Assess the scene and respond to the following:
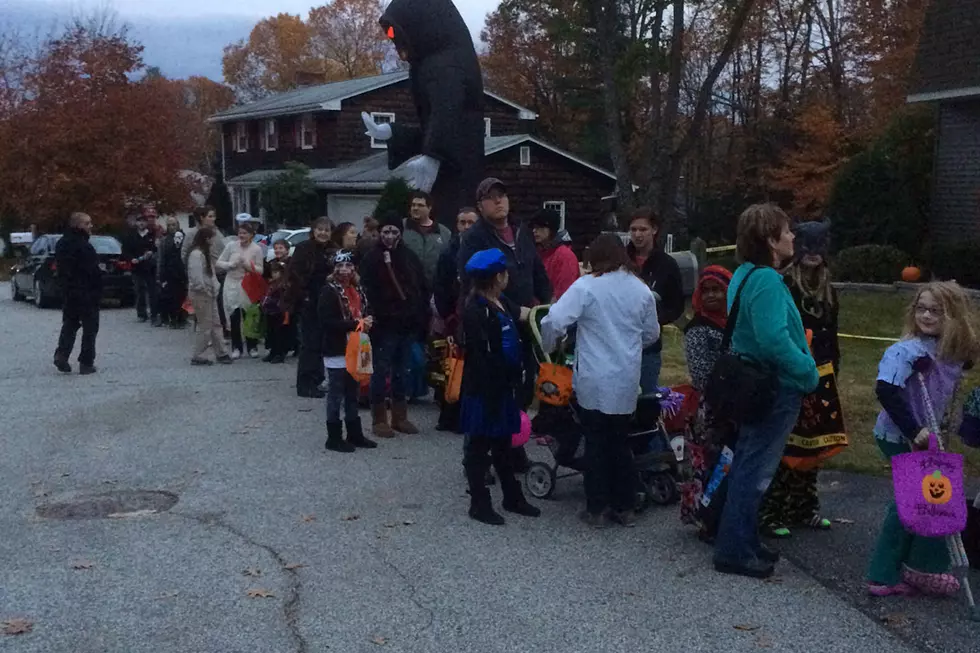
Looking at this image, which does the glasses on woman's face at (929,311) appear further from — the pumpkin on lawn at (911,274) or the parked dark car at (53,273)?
the parked dark car at (53,273)

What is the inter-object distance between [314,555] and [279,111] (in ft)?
127

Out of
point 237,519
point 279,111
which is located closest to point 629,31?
point 279,111

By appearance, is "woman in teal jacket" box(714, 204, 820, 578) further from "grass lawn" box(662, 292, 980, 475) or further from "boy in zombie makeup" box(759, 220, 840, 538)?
"grass lawn" box(662, 292, 980, 475)

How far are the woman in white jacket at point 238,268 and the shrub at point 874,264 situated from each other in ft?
40.7

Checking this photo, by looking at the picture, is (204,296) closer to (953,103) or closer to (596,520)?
(596,520)

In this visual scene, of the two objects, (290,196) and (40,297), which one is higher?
(290,196)

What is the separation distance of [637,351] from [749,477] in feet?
3.76

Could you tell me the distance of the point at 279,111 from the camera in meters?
43.5

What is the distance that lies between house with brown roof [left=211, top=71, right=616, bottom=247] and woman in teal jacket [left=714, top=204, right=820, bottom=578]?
27.7 m

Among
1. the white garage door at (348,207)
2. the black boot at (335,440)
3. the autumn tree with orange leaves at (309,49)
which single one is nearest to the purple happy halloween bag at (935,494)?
the black boot at (335,440)

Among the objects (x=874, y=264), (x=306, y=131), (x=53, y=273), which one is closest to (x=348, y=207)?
(x=306, y=131)

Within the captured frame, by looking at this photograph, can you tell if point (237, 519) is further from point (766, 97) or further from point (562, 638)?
point (766, 97)

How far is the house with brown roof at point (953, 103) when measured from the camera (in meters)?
22.5

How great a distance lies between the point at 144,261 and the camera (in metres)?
20.0
